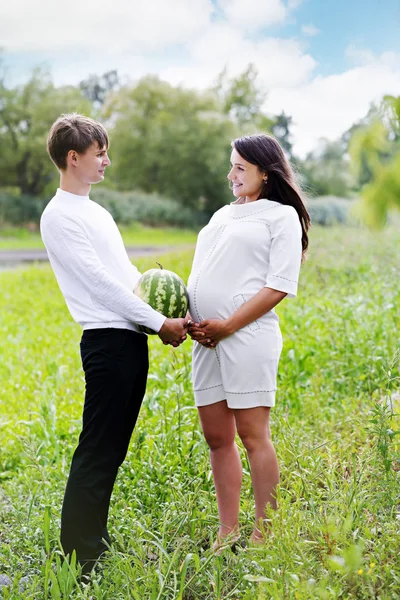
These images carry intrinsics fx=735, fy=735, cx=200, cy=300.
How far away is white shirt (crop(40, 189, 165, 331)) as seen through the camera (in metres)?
3.00

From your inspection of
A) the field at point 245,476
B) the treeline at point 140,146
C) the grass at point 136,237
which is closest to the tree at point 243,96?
the treeline at point 140,146

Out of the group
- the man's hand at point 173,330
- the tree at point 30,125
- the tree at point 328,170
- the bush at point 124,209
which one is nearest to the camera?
the man's hand at point 173,330

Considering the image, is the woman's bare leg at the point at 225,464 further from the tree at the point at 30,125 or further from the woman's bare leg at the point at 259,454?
the tree at the point at 30,125

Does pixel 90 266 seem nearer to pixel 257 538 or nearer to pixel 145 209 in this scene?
pixel 257 538

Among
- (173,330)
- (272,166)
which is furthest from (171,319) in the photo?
(272,166)

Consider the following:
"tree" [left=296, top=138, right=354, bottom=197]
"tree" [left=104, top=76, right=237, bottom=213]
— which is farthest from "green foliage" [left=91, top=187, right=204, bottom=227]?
"tree" [left=296, top=138, right=354, bottom=197]

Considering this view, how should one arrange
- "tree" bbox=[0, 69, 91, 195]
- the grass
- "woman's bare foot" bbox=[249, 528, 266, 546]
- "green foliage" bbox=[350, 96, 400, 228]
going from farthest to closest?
"tree" bbox=[0, 69, 91, 195]
the grass
"woman's bare foot" bbox=[249, 528, 266, 546]
"green foliage" bbox=[350, 96, 400, 228]

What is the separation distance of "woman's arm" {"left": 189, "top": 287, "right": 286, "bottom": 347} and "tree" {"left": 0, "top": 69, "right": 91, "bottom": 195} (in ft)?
100

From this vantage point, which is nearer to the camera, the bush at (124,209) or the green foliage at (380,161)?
the green foliage at (380,161)

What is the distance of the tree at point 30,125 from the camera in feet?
107

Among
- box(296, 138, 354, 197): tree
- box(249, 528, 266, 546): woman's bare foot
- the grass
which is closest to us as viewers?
box(249, 528, 266, 546): woman's bare foot

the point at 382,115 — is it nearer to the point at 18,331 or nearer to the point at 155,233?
the point at 18,331

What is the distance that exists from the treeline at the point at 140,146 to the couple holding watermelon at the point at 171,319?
26793mm

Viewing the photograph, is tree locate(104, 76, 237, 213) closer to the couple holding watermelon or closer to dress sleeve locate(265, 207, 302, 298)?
the couple holding watermelon
